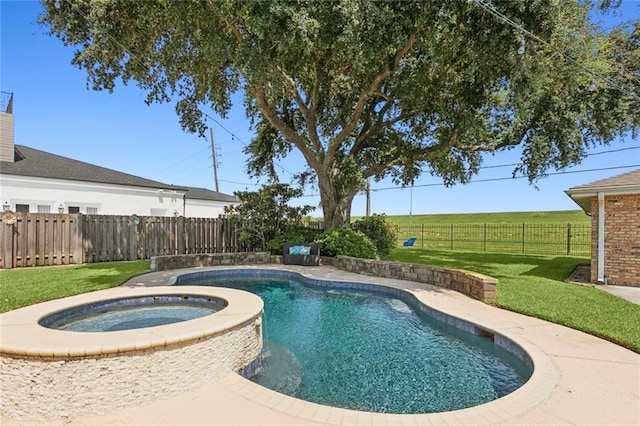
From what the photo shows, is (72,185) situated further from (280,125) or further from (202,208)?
(280,125)

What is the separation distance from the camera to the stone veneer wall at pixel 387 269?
24.1 ft

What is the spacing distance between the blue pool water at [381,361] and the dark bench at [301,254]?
5333mm

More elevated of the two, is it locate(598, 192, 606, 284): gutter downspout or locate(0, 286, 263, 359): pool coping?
locate(598, 192, 606, 284): gutter downspout

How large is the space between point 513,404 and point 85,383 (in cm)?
392

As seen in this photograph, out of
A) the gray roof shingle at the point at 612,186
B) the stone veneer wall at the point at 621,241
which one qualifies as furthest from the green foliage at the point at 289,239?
the stone veneer wall at the point at 621,241

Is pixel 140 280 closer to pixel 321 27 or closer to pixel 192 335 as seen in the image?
pixel 192 335

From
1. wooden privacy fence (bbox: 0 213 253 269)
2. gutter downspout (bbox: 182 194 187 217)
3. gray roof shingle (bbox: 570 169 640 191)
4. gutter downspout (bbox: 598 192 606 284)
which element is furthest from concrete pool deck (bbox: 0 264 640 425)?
gutter downspout (bbox: 182 194 187 217)

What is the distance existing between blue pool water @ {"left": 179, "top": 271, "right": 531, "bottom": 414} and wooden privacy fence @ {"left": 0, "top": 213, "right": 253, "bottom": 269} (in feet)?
27.2

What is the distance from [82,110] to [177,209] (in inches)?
263

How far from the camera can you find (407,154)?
1395 centimetres

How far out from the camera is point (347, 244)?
12.7 metres

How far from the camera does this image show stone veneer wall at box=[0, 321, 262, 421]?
3.22 m

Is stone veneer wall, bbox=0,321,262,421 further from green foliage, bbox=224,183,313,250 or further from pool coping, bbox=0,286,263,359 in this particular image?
green foliage, bbox=224,183,313,250

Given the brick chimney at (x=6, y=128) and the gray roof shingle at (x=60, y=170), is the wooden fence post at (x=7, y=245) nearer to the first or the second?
the gray roof shingle at (x=60, y=170)
